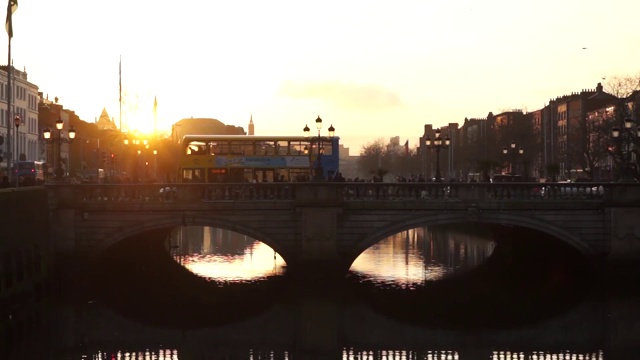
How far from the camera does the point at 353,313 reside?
4384 centimetres

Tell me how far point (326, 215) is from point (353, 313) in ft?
18.9

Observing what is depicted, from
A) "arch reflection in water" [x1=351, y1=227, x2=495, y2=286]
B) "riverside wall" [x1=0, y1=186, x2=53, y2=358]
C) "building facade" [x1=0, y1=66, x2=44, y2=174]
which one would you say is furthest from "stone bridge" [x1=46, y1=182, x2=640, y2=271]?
"building facade" [x1=0, y1=66, x2=44, y2=174]

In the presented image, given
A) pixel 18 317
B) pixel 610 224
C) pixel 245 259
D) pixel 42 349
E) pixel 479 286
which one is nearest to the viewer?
pixel 42 349

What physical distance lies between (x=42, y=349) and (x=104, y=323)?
18.1 ft

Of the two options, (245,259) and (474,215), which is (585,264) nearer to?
(474,215)

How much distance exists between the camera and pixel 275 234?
48.2 metres

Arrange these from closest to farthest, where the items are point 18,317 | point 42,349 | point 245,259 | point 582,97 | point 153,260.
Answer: point 42,349, point 18,317, point 153,260, point 245,259, point 582,97

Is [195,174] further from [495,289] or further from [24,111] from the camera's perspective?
[24,111]

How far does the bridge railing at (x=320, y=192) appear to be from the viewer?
157 feet

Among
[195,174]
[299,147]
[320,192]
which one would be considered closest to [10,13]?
[195,174]

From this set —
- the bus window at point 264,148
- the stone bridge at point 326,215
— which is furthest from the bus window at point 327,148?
the stone bridge at point 326,215

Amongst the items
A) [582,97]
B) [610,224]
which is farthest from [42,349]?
[582,97]

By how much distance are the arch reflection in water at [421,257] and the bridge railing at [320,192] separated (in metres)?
6.23

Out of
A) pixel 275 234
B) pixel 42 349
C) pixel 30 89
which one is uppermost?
pixel 30 89
